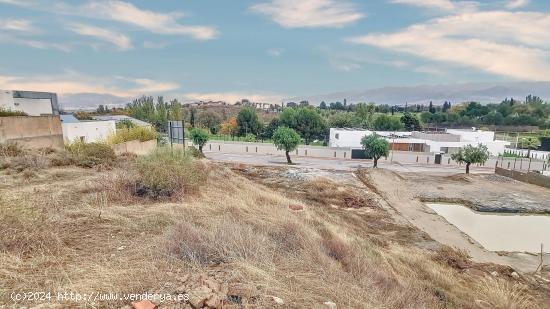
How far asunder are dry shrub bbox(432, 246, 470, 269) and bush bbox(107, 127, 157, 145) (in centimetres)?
1853

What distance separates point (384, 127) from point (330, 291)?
7389 cm

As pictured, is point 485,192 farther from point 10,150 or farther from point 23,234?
point 10,150

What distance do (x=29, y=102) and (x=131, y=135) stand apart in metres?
6.86

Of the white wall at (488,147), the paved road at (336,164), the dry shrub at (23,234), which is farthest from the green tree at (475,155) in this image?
the dry shrub at (23,234)

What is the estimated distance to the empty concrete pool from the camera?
41.8ft

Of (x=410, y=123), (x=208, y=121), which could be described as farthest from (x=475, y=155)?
(x=208, y=121)

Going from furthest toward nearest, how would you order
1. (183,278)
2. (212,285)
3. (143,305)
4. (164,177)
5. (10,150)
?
(10,150)
(164,177)
(183,278)
(212,285)
(143,305)

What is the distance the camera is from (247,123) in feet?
218

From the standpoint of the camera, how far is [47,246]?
436cm

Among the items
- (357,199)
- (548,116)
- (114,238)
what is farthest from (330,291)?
(548,116)

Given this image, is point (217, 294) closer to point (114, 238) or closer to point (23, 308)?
point (23, 308)

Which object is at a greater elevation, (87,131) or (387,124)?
(87,131)

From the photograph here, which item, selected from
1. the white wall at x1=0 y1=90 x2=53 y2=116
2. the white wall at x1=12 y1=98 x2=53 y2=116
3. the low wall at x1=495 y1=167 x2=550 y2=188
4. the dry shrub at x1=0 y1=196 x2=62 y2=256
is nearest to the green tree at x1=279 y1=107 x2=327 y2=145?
the low wall at x1=495 y1=167 x2=550 y2=188

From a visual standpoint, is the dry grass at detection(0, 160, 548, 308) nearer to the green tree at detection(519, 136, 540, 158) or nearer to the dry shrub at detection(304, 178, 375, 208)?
the dry shrub at detection(304, 178, 375, 208)
